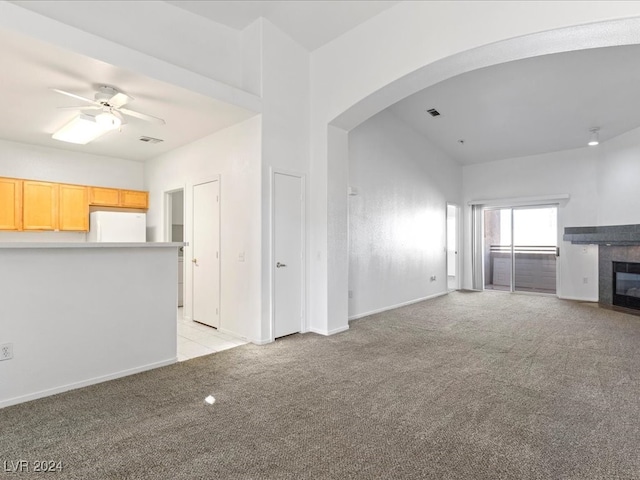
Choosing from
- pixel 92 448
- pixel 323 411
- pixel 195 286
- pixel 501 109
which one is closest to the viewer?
pixel 92 448

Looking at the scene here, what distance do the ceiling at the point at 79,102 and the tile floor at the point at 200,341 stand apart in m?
2.79

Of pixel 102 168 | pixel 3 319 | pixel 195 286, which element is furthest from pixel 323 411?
pixel 102 168

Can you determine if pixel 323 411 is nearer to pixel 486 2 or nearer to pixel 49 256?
pixel 49 256

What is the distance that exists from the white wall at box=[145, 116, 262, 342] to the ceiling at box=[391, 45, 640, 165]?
10.0ft

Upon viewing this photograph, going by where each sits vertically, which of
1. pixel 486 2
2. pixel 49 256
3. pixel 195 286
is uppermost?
pixel 486 2

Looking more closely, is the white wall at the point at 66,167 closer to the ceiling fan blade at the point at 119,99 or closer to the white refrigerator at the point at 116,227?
the white refrigerator at the point at 116,227

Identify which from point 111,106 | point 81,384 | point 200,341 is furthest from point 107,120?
point 200,341

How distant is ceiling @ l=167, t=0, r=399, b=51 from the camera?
386 centimetres

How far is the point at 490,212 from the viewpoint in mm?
8688

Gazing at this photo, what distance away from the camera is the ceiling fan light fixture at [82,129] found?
362 cm

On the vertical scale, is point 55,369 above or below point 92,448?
above

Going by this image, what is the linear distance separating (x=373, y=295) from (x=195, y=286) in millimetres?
2913

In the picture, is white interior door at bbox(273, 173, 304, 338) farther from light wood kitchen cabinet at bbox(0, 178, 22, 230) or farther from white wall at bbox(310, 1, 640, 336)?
light wood kitchen cabinet at bbox(0, 178, 22, 230)

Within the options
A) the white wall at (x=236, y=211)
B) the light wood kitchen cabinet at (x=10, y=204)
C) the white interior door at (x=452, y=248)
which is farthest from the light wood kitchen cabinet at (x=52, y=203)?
the white interior door at (x=452, y=248)
